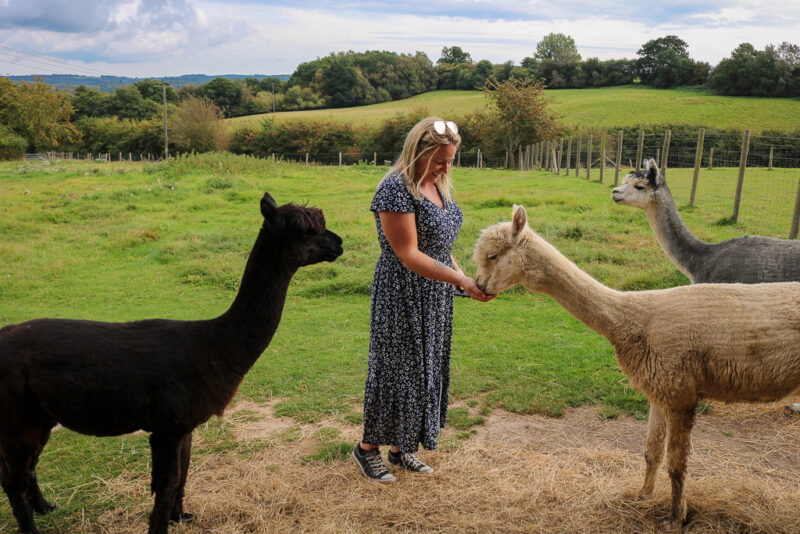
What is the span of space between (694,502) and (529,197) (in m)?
12.3

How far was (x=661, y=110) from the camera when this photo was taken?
50500mm

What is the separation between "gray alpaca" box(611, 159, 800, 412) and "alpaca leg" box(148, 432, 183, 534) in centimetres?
515

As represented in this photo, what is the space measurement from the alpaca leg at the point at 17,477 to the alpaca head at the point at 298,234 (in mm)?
1813

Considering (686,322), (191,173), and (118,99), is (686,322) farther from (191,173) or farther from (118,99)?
(118,99)

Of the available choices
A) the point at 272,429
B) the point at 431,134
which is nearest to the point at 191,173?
the point at 272,429

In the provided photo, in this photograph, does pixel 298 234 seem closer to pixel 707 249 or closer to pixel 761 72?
pixel 707 249

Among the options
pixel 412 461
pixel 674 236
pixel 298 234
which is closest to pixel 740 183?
pixel 674 236

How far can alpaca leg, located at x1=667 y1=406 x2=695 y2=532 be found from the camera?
3.33 m

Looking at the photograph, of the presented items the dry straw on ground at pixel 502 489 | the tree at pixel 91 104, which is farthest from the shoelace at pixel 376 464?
the tree at pixel 91 104

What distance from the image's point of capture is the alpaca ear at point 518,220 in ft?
10.6

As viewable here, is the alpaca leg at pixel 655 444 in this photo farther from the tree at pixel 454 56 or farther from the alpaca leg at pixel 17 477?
the tree at pixel 454 56

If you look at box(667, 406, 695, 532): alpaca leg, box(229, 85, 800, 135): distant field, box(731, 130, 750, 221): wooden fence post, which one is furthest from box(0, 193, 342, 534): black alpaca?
box(229, 85, 800, 135): distant field

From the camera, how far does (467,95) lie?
75250 mm

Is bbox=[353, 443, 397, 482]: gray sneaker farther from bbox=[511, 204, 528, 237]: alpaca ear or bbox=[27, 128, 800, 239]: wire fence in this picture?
bbox=[27, 128, 800, 239]: wire fence
